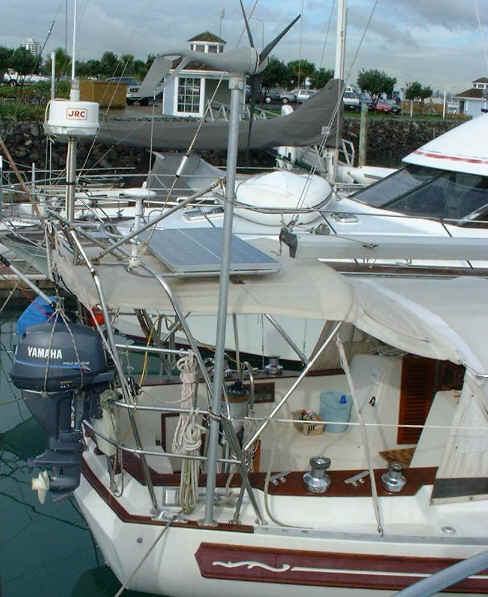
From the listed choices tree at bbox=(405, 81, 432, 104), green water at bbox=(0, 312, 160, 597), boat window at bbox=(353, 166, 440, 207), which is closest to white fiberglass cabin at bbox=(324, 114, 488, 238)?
boat window at bbox=(353, 166, 440, 207)

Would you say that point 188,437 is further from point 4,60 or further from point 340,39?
point 4,60

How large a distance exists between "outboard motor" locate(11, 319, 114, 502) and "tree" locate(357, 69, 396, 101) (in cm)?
5116

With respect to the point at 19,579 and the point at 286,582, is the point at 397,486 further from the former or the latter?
the point at 19,579

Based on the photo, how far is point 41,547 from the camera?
19.1ft

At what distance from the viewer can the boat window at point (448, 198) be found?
8734 millimetres

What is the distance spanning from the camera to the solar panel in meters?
4.35

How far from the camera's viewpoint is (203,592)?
4.39 meters

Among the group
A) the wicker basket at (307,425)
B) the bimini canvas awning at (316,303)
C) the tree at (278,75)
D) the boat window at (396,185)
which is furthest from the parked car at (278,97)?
the bimini canvas awning at (316,303)

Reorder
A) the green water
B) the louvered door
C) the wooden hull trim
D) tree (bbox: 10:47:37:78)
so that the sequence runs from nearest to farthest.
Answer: the wooden hull trim → the green water → the louvered door → tree (bbox: 10:47:37:78)

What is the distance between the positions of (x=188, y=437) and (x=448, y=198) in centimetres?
570

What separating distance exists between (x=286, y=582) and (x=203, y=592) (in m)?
0.47

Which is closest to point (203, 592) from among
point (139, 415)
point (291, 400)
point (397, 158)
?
point (139, 415)

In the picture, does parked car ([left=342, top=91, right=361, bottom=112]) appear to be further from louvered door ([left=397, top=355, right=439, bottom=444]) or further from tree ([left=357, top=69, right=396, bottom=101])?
louvered door ([left=397, top=355, right=439, bottom=444])

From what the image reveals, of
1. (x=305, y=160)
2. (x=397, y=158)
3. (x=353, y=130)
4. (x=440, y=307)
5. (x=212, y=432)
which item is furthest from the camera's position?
(x=397, y=158)
